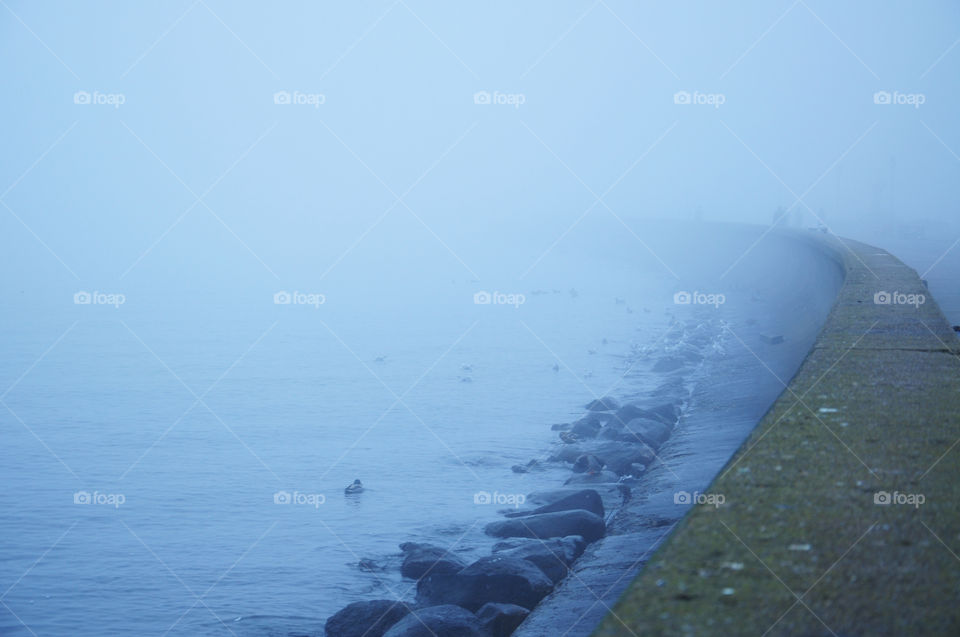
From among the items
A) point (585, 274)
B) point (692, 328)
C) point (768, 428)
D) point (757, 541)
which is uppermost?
point (585, 274)

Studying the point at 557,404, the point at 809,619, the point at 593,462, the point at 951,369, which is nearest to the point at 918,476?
the point at 809,619

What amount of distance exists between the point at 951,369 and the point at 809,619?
528 centimetres

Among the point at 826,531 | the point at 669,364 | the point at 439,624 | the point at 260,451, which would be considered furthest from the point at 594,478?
the point at 669,364

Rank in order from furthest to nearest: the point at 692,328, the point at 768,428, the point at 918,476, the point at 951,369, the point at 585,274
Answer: the point at 585,274, the point at 692,328, the point at 951,369, the point at 768,428, the point at 918,476

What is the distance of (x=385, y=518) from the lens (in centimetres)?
1559

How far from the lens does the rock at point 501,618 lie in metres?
9.58

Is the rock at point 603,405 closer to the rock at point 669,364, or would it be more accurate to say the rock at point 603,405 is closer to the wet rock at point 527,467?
the wet rock at point 527,467

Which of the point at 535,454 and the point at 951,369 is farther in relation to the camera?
the point at 535,454

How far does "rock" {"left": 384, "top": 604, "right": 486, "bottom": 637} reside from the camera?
9.34 metres

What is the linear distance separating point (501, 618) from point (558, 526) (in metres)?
3.45

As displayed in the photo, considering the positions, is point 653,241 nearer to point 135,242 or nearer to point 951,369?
point 135,242

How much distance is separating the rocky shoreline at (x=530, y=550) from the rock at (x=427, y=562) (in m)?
0.01

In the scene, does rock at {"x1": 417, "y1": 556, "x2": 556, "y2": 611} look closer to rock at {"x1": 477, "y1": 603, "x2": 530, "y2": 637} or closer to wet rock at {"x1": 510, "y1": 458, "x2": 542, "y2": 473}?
rock at {"x1": 477, "y1": 603, "x2": 530, "y2": 637}

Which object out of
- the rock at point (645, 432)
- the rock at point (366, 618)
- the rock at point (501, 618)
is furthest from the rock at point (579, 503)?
the rock at point (645, 432)
